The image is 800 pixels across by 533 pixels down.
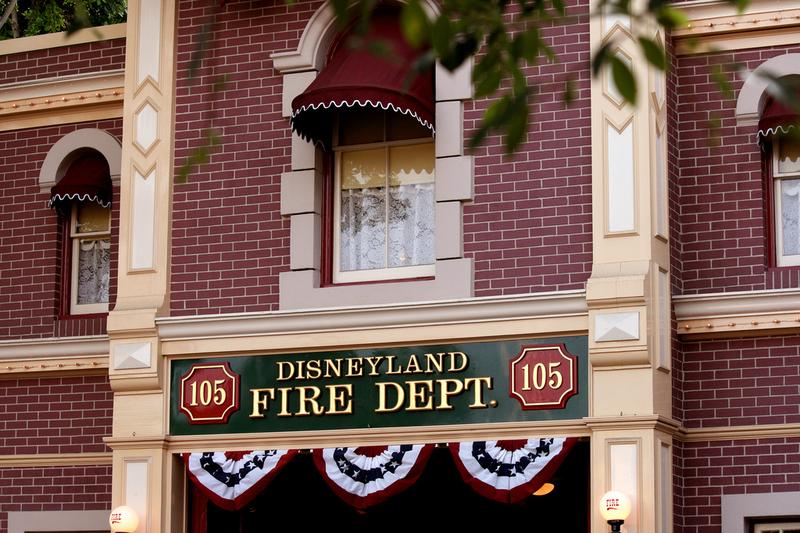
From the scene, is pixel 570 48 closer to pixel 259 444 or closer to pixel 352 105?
pixel 352 105

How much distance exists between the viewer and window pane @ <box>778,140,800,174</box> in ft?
45.0

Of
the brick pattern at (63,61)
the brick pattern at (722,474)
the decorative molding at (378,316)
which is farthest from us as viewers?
the brick pattern at (63,61)

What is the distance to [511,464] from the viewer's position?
516 inches

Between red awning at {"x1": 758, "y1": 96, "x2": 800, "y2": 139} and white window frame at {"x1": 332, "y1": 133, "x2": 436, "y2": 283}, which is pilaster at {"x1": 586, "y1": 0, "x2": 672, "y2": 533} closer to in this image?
red awning at {"x1": 758, "y1": 96, "x2": 800, "y2": 139}

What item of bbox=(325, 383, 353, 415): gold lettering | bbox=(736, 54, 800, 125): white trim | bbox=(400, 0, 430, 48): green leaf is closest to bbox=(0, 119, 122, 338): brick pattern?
bbox=(325, 383, 353, 415): gold lettering

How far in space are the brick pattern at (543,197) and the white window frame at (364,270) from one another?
1.91 ft

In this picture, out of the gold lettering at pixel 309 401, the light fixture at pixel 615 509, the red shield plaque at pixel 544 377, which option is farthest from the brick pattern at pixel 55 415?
the light fixture at pixel 615 509

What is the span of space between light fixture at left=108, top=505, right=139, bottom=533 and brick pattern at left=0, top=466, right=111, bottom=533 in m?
1.39

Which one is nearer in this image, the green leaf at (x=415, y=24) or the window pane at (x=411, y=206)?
the green leaf at (x=415, y=24)

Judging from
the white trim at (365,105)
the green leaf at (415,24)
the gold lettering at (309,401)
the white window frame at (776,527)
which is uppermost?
the white trim at (365,105)

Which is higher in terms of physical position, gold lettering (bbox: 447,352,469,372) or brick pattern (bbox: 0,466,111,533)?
gold lettering (bbox: 447,352,469,372)

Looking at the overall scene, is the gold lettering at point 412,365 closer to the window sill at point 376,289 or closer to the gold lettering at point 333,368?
the window sill at point 376,289

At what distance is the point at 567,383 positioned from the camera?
13.1 meters

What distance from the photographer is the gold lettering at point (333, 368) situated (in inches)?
546
